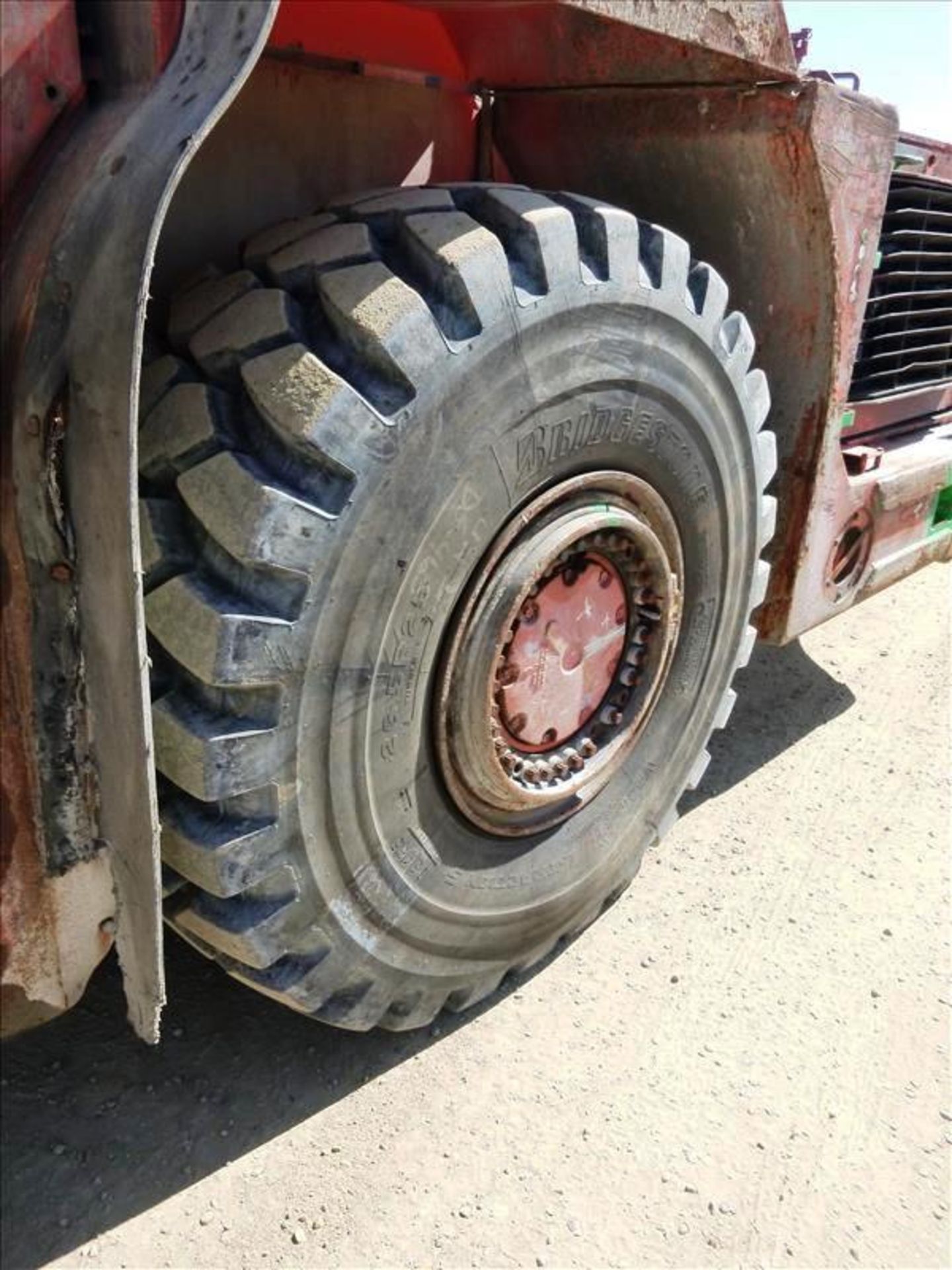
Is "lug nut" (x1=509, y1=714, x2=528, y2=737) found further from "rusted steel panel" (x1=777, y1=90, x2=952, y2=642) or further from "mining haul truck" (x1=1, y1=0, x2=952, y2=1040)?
"rusted steel panel" (x1=777, y1=90, x2=952, y2=642)

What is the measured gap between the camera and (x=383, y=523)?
1.49 meters

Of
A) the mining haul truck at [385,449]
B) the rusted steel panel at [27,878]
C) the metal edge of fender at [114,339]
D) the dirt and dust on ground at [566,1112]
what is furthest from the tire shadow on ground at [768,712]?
the metal edge of fender at [114,339]

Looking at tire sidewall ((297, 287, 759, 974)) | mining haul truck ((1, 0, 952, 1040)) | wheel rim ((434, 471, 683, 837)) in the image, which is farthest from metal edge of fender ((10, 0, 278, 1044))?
wheel rim ((434, 471, 683, 837))

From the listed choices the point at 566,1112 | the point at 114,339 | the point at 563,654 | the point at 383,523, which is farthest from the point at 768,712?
the point at 114,339

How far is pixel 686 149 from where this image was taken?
222 cm

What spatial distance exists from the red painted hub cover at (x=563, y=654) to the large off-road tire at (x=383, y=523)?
48 millimetres

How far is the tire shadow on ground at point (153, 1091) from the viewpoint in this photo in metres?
1.73

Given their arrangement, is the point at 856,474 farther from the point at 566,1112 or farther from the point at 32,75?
the point at 32,75

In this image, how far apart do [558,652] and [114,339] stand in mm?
1062

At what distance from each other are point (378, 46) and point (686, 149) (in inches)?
28.1

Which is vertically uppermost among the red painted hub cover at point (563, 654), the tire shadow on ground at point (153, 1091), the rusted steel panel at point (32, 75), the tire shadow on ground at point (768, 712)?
the rusted steel panel at point (32, 75)

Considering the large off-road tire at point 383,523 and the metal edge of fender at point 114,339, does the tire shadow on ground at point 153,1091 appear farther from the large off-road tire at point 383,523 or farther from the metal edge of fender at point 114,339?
the metal edge of fender at point 114,339

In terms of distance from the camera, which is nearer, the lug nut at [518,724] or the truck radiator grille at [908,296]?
the lug nut at [518,724]

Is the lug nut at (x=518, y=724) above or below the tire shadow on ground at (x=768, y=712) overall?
above
